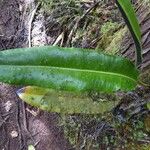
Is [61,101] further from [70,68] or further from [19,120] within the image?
[70,68]

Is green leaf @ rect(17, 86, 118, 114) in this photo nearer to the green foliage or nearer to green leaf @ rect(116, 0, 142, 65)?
the green foliage

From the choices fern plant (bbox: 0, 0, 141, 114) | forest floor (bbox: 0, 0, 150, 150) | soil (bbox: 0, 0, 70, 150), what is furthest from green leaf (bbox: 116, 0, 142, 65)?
soil (bbox: 0, 0, 70, 150)

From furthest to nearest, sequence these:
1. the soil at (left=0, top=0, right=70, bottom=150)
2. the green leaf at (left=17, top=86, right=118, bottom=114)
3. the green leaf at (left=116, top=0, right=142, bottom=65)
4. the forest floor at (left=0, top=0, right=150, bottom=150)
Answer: the soil at (left=0, top=0, right=70, bottom=150), the green leaf at (left=17, top=86, right=118, bottom=114), the forest floor at (left=0, top=0, right=150, bottom=150), the green leaf at (left=116, top=0, right=142, bottom=65)

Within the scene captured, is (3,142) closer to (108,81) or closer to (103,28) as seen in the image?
(103,28)

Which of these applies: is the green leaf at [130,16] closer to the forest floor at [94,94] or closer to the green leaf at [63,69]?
the green leaf at [63,69]

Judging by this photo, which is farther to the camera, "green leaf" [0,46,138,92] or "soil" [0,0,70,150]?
"soil" [0,0,70,150]
